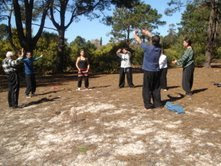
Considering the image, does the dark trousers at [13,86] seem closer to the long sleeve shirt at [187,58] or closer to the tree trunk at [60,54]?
the long sleeve shirt at [187,58]

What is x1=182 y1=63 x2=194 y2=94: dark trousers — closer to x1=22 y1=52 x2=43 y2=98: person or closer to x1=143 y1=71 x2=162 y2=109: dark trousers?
x1=143 y1=71 x2=162 y2=109: dark trousers

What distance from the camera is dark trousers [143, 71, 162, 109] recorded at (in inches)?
424

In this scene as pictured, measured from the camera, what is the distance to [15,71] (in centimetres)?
1246

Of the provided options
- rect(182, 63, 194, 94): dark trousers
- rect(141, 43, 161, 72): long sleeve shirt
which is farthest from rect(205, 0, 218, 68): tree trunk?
rect(141, 43, 161, 72): long sleeve shirt

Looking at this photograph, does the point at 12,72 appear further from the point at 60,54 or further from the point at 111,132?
the point at 60,54

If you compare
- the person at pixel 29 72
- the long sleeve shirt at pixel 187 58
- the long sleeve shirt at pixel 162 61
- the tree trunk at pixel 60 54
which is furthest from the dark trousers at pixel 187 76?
the tree trunk at pixel 60 54

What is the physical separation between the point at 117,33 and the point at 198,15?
2455cm

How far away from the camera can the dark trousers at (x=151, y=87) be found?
35.3ft

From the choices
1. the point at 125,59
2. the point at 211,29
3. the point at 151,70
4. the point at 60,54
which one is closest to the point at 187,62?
the point at 151,70

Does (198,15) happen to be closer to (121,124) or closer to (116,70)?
(116,70)

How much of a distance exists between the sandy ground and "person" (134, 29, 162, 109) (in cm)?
45

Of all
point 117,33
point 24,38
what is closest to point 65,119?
point 24,38

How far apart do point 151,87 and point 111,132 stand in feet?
7.73

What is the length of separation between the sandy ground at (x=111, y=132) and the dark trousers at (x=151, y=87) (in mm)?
346
